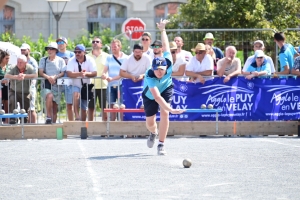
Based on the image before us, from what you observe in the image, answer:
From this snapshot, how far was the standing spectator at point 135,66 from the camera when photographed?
18.4m

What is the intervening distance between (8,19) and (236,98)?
2127 centimetres

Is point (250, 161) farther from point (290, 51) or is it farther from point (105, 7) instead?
point (105, 7)

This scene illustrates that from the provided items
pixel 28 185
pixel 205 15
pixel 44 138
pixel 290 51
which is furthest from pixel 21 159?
pixel 205 15

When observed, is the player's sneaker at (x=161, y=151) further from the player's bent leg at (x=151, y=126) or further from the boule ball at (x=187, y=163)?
the boule ball at (x=187, y=163)

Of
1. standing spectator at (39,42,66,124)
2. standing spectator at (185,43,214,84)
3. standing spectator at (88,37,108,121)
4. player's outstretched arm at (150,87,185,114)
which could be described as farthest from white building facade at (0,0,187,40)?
player's outstretched arm at (150,87,185,114)

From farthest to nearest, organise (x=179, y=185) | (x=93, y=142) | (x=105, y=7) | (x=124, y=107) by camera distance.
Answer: (x=105, y=7), (x=124, y=107), (x=93, y=142), (x=179, y=185)

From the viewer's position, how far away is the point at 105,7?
39125 mm

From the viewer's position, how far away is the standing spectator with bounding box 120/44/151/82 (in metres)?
18.4

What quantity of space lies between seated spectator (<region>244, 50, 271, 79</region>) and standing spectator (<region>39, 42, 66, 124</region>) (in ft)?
13.0

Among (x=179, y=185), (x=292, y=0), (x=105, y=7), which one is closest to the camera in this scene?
(x=179, y=185)

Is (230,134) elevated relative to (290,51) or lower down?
lower down

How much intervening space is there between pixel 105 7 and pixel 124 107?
21029mm

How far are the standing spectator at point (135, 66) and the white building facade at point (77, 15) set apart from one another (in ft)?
63.0

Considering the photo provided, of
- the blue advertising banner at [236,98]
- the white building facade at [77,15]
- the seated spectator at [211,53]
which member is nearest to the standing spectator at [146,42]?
the blue advertising banner at [236,98]
